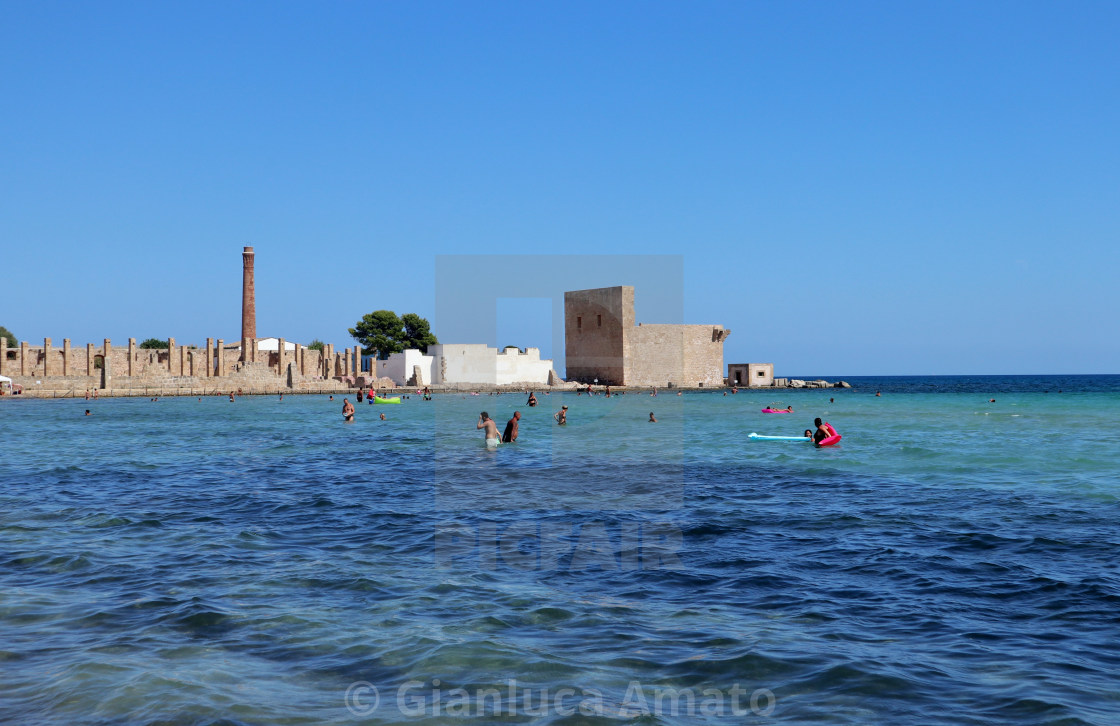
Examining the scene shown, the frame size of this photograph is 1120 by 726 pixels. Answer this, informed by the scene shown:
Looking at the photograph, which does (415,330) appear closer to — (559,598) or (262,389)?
(262,389)

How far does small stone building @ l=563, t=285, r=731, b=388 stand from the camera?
58.2 m

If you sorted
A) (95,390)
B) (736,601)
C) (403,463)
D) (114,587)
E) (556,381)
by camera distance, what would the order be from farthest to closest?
(556,381), (95,390), (403,463), (114,587), (736,601)

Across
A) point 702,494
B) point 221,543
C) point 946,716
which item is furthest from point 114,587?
point 702,494

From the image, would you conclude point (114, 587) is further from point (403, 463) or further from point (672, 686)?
point (403, 463)

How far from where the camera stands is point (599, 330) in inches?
→ 2415

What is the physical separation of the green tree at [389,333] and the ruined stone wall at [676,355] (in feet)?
69.4

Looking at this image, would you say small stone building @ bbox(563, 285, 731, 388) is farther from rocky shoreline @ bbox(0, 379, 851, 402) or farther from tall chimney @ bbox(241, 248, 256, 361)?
tall chimney @ bbox(241, 248, 256, 361)

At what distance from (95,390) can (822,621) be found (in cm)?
5505

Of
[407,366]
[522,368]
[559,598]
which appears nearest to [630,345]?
[522,368]

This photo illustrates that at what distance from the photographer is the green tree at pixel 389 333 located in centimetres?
7462

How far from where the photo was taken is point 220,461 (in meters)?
16.0
